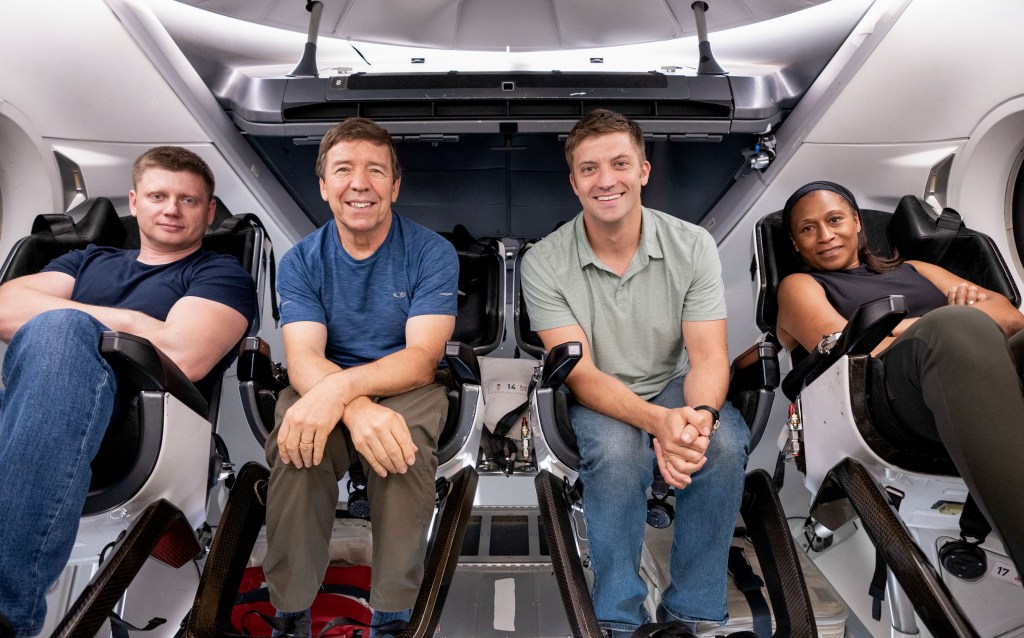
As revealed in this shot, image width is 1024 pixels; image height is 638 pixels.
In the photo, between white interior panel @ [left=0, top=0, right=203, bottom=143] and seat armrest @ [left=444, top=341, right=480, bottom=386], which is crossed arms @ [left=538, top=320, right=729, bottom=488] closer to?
seat armrest @ [left=444, top=341, right=480, bottom=386]

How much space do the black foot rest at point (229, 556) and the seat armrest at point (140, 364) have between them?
384 millimetres

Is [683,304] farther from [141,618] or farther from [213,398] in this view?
[141,618]

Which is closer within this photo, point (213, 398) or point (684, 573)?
point (684, 573)

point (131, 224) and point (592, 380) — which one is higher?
point (131, 224)

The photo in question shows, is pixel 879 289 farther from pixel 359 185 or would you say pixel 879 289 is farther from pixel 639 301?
pixel 359 185

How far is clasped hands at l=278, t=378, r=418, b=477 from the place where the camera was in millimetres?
1796

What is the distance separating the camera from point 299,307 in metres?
2.16

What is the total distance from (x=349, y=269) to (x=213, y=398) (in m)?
0.58

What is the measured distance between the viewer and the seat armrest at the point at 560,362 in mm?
1874

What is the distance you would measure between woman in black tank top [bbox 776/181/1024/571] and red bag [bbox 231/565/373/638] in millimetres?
1646

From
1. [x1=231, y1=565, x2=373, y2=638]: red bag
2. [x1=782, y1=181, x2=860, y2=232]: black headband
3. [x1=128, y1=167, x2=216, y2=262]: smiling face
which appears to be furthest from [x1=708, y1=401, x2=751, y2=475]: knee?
[x1=128, y1=167, x2=216, y2=262]: smiling face

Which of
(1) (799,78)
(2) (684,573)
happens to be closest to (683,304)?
(2) (684,573)

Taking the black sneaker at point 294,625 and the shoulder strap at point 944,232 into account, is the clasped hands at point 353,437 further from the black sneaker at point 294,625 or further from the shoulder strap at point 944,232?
the shoulder strap at point 944,232

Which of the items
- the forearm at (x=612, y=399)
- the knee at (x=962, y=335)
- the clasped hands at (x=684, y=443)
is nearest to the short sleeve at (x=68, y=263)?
the forearm at (x=612, y=399)
